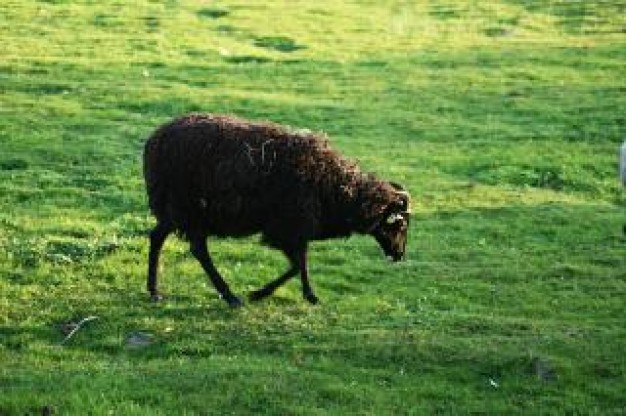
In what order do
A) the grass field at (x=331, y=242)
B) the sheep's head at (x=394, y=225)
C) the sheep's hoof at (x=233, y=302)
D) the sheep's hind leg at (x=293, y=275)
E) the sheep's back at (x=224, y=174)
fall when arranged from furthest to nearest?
the sheep's head at (x=394, y=225) → the sheep's hind leg at (x=293, y=275) → the sheep's hoof at (x=233, y=302) → the sheep's back at (x=224, y=174) → the grass field at (x=331, y=242)

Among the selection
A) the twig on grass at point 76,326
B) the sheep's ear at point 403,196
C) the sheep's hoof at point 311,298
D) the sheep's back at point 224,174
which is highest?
the sheep's back at point 224,174

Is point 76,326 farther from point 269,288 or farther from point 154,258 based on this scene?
point 269,288

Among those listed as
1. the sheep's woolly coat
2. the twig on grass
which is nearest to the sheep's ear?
the sheep's woolly coat

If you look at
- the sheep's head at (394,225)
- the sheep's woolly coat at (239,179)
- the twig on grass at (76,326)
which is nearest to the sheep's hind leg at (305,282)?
the sheep's woolly coat at (239,179)

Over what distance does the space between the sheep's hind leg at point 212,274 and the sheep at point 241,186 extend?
14 millimetres

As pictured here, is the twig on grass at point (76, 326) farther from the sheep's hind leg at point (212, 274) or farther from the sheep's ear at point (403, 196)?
the sheep's ear at point (403, 196)

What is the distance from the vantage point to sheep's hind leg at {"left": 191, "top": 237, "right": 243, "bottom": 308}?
46.4 feet

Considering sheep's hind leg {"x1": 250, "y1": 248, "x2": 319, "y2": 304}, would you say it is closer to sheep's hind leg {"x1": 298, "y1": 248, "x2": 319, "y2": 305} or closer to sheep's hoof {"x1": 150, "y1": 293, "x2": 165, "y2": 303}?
sheep's hind leg {"x1": 298, "y1": 248, "x2": 319, "y2": 305}

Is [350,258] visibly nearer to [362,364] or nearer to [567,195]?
[362,364]

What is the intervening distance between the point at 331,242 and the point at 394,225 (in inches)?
117

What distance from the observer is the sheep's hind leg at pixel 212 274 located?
14.1 meters

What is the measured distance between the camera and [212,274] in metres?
14.2

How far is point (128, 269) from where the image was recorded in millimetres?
15664

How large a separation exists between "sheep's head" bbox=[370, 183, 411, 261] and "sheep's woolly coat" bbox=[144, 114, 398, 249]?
1163 mm
